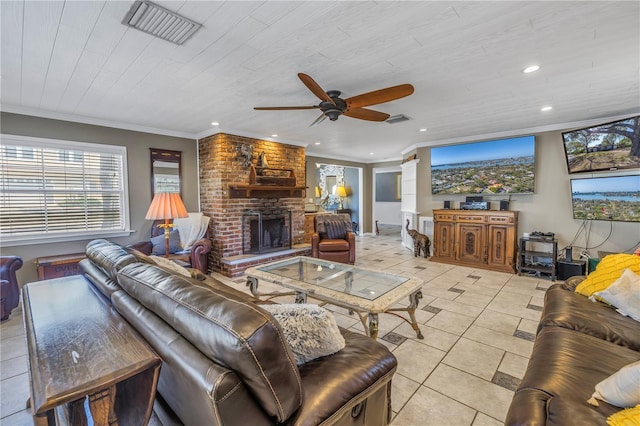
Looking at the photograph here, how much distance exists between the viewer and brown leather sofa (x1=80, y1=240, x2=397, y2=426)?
2.77ft

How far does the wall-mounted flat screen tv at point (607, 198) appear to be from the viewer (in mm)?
3680

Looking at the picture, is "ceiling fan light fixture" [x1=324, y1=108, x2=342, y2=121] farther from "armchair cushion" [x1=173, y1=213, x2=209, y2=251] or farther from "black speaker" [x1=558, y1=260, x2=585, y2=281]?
"black speaker" [x1=558, y1=260, x2=585, y2=281]

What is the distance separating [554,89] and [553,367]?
9.54ft

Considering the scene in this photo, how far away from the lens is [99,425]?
903mm

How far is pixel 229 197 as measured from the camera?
4695 millimetres

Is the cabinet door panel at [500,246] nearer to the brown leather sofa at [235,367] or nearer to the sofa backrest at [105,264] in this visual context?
the brown leather sofa at [235,367]

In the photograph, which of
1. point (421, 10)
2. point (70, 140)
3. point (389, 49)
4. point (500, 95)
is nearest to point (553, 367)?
point (421, 10)

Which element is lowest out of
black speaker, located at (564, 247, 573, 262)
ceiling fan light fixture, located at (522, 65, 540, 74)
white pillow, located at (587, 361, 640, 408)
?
black speaker, located at (564, 247, 573, 262)

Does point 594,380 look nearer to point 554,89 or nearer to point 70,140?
point 554,89

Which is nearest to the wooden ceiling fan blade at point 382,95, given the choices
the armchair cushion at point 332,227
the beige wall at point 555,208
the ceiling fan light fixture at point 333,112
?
the ceiling fan light fixture at point 333,112

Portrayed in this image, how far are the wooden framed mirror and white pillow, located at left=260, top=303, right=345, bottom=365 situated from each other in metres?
4.21

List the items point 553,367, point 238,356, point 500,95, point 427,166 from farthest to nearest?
point 427,166, point 500,95, point 553,367, point 238,356

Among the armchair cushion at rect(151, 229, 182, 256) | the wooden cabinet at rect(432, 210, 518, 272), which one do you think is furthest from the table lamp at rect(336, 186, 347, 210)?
the armchair cushion at rect(151, 229, 182, 256)

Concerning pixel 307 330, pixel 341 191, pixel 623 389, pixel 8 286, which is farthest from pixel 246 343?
pixel 341 191
